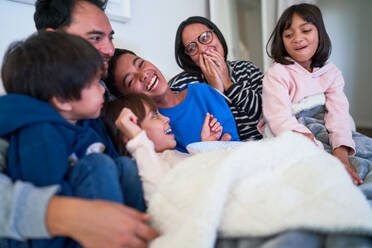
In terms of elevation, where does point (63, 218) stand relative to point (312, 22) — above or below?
below

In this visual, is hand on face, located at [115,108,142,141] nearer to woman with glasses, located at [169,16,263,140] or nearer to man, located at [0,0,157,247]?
man, located at [0,0,157,247]

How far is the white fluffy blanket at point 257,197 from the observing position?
1.59 ft

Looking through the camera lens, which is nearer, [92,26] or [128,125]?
[128,125]

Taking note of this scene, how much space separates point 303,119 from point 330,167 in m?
0.71

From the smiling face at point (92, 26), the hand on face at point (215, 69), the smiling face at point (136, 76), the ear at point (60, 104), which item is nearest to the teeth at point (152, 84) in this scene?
the smiling face at point (136, 76)

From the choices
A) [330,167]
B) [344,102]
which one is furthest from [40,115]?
[344,102]

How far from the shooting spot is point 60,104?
2.33 feet

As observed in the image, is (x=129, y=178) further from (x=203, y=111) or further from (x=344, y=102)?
(x=344, y=102)

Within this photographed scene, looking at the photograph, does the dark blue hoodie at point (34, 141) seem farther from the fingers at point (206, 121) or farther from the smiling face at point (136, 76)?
the fingers at point (206, 121)

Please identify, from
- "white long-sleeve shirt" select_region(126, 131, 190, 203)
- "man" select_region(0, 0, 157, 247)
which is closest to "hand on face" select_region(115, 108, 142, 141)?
"white long-sleeve shirt" select_region(126, 131, 190, 203)

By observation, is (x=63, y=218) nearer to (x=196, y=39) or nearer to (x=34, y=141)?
(x=34, y=141)

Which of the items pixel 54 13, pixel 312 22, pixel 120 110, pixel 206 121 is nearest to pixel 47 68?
pixel 120 110

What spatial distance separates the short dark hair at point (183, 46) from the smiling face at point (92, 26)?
553 millimetres

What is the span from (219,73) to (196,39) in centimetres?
25
